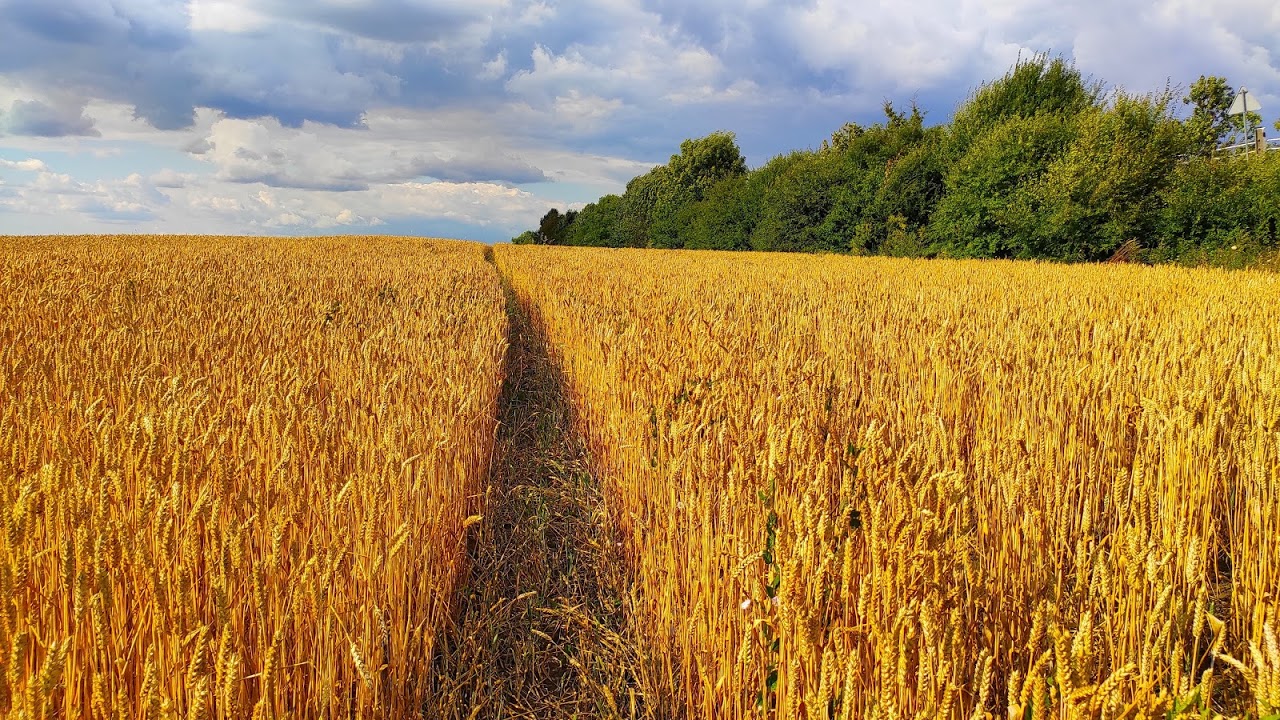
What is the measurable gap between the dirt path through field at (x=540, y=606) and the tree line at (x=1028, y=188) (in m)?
16.0

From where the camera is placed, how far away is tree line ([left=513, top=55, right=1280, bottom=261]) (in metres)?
15.6

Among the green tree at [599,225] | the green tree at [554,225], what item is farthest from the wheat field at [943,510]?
the green tree at [554,225]

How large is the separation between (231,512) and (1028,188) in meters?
18.7

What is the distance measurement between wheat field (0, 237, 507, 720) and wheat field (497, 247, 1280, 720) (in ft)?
2.65

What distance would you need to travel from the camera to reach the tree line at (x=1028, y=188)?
1557cm

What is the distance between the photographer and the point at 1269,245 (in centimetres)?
1480

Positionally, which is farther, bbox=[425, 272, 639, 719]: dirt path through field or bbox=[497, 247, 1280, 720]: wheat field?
bbox=[425, 272, 639, 719]: dirt path through field

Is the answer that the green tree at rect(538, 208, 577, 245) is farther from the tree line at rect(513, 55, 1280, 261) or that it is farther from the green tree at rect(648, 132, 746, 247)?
the tree line at rect(513, 55, 1280, 261)

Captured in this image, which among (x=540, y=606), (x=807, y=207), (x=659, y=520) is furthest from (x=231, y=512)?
(x=807, y=207)

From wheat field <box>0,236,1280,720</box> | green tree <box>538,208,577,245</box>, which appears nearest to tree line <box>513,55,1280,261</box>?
wheat field <box>0,236,1280,720</box>

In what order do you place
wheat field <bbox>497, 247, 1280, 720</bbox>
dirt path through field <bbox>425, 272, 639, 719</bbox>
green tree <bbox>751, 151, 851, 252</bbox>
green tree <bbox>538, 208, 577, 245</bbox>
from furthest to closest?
1. green tree <bbox>538, 208, 577, 245</bbox>
2. green tree <bbox>751, 151, 851, 252</bbox>
3. dirt path through field <bbox>425, 272, 639, 719</bbox>
4. wheat field <bbox>497, 247, 1280, 720</bbox>

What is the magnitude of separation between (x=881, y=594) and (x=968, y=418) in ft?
6.84

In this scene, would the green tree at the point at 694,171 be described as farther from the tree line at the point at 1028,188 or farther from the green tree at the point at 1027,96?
the green tree at the point at 1027,96

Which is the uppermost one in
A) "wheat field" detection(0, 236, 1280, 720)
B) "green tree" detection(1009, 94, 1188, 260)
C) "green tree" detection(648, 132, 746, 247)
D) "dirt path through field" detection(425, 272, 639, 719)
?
"green tree" detection(648, 132, 746, 247)
